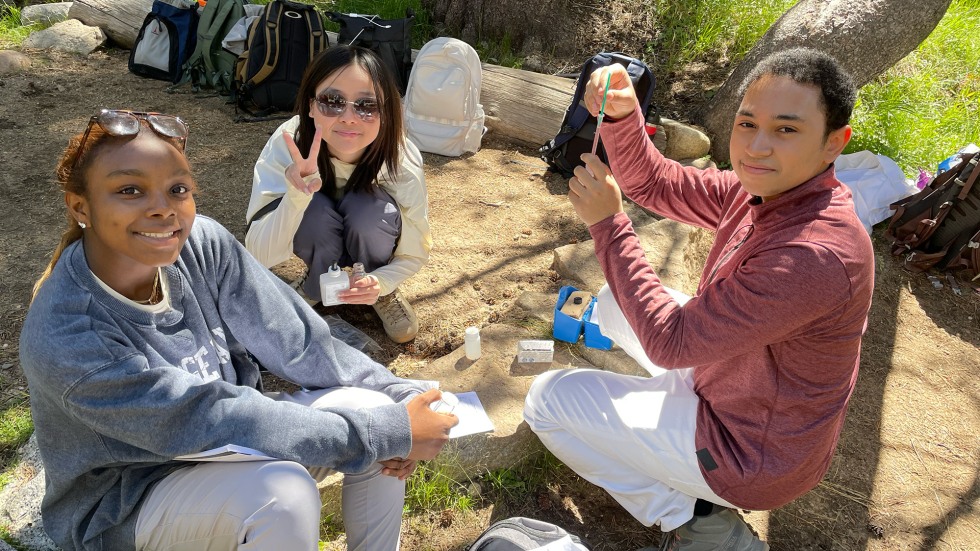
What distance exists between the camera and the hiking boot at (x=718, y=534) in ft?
7.06

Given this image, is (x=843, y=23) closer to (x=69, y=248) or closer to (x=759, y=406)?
(x=759, y=406)

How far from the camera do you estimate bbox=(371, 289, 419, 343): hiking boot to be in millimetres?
3238

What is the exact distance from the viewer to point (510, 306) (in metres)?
3.58

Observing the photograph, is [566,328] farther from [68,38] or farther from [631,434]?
[68,38]

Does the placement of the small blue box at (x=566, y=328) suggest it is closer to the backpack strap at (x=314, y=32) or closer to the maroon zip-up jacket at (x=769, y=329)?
the maroon zip-up jacket at (x=769, y=329)

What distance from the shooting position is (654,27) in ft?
20.9

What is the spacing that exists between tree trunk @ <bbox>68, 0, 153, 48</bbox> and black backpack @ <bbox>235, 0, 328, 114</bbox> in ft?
5.94

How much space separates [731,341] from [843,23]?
148 inches

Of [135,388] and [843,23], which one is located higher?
[843,23]

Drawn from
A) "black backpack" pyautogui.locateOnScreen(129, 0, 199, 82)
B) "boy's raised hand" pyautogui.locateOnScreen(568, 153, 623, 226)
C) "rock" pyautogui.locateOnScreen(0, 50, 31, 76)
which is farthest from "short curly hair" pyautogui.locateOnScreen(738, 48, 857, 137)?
"rock" pyautogui.locateOnScreen(0, 50, 31, 76)

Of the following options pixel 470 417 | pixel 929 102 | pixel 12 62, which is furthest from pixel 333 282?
pixel 929 102

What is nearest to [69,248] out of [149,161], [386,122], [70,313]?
[70,313]

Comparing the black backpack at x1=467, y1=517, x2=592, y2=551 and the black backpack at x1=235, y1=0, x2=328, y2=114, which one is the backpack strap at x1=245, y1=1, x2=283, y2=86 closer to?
the black backpack at x1=235, y1=0, x2=328, y2=114

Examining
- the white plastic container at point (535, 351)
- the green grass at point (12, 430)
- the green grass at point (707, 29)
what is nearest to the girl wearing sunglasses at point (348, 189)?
the white plastic container at point (535, 351)
